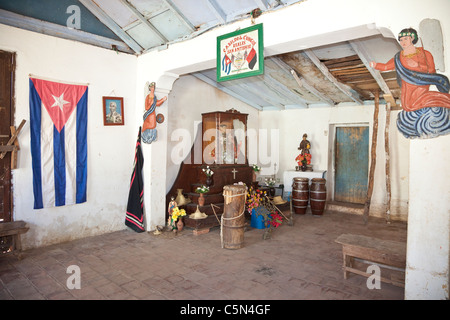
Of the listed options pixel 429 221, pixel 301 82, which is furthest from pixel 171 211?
pixel 429 221

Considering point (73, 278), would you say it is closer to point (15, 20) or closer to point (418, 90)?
point (15, 20)

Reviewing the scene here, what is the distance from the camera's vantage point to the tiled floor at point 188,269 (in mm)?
3525

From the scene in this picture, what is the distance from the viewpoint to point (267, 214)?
6203mm

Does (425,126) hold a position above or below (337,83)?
below

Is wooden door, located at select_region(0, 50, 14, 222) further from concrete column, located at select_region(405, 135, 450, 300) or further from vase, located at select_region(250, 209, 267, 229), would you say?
concrete column, located at select_region(405, 135, 450, 300)

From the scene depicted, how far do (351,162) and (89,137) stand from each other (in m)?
6.90

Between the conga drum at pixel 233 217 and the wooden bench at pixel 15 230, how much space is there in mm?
3081

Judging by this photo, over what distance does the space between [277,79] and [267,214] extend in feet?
10.7

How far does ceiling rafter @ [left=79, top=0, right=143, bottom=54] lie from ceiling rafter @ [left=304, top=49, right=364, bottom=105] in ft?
11.1

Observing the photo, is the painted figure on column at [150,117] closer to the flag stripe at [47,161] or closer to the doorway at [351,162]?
the flag stripe at [47,161]

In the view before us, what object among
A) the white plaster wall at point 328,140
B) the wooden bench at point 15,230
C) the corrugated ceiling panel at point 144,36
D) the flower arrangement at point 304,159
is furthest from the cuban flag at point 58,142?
the white plaster wall at point 328,140

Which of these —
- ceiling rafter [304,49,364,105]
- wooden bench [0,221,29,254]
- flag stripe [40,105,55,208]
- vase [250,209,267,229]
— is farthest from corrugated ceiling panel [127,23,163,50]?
vase [250,209,267,229]
